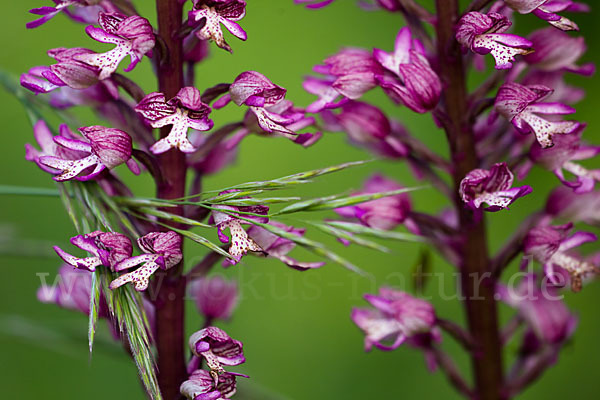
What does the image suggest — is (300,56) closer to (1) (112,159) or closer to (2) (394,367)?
(2) (394,367)

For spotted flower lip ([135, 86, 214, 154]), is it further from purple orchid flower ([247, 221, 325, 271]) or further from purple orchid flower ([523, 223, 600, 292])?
purple orchid flower ([523, 223, 600, 292])

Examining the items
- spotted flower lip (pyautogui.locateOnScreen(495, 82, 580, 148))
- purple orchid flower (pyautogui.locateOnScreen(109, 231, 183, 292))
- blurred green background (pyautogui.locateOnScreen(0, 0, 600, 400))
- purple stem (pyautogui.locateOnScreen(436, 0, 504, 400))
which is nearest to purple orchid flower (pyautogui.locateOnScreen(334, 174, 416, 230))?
purple stem (pyautogui.locateOnScreen(436, 0, 504, 400))

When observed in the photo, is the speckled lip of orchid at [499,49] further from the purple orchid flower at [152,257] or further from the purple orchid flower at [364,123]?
the purple orchid flower at [152,257]

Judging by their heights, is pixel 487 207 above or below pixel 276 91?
below

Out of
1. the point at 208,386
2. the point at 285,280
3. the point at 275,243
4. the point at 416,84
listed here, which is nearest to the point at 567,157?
the point at 416,84

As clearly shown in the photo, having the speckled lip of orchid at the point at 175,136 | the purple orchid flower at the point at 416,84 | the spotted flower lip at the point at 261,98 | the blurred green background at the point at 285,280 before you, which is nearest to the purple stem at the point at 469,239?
the purple orchid flower at the point at 416,84

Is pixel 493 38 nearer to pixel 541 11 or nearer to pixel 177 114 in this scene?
pixel 541 11

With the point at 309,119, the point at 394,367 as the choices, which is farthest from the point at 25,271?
the point at 309,119
